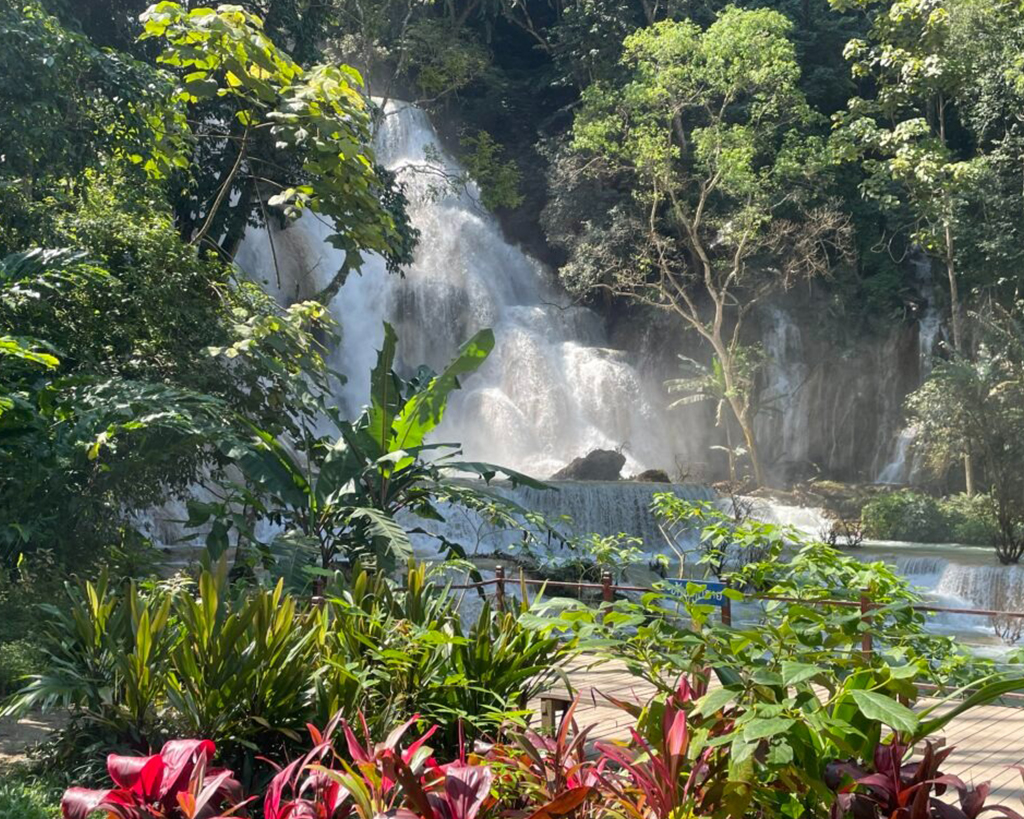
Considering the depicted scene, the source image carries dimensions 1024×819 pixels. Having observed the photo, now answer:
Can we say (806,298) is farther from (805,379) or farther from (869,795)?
(869,795)

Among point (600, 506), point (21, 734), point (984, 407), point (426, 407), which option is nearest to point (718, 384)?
point (984, 407)

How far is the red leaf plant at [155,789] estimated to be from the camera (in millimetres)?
2762

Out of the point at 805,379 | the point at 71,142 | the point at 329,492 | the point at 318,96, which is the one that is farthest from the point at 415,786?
the point at 805,379

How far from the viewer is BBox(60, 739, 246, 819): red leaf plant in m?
2.76

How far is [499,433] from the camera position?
27984 millimetres

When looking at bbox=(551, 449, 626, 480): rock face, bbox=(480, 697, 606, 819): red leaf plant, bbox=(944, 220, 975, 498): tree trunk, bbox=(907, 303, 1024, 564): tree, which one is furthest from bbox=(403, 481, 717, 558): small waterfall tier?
bbox=(480, 697, 606, 819): red leaf plant

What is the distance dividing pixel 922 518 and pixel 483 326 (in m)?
12.0

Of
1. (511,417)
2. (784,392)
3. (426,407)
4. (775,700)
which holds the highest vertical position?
(784,392)

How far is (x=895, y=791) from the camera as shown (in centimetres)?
255

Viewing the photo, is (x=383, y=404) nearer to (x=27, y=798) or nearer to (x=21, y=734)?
(x=21, y=734)

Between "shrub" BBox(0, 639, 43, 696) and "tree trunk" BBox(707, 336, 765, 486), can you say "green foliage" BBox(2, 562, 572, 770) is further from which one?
"tree trunk" BBox(707, 336, 765, 486)

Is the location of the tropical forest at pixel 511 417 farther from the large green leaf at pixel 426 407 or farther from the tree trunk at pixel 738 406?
the tree trunk at pixel 738 406

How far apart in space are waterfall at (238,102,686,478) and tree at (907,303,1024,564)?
7463 millimetres

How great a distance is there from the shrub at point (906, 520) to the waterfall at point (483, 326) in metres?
7.21
